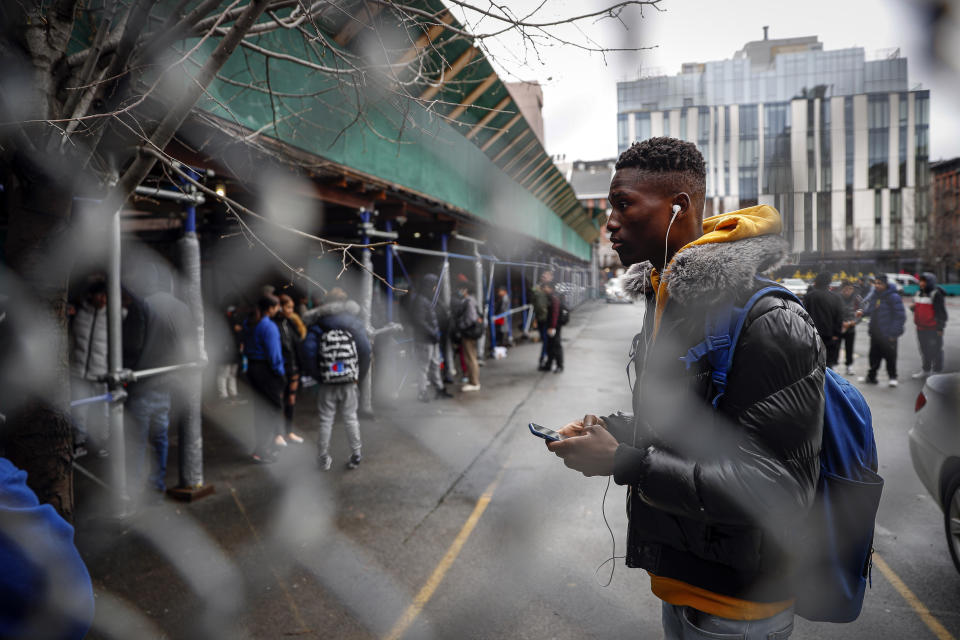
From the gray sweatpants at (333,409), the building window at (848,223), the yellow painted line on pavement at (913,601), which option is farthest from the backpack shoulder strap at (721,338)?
the building window at (848,223)

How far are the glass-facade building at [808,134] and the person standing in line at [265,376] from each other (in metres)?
4.26

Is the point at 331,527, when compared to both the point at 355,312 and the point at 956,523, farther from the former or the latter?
the point at 956,523

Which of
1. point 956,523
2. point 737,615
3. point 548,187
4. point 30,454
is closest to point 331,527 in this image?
point 30,454

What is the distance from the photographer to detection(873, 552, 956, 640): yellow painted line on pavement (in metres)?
3.12

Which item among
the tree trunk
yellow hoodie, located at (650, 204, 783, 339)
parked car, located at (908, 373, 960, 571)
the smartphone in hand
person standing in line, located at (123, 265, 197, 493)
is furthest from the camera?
person standing in line, located at (123, 265, 197, 493)

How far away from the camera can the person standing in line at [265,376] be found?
20.5 feet

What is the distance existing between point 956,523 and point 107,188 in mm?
5902

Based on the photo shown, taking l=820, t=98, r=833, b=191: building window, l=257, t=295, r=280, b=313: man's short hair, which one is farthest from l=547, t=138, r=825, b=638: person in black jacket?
l=257, t=295, r=280, b=313: man's short hair

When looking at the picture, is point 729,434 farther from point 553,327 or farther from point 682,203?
point 553,327

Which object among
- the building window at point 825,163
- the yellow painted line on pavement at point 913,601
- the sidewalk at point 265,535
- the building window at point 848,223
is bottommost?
the yellow painted line on pavement at point 913,601

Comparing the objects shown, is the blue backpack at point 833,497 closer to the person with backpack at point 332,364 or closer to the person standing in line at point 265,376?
the person with backpack at point 332,364

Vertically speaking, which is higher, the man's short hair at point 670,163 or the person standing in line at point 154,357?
the man's short hair at point 670,163

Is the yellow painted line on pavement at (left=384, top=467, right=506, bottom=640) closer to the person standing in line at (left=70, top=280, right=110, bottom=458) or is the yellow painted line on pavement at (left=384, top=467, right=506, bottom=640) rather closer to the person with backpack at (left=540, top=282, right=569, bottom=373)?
the person standing in line at (left=70, top=280, right=110, bottom=458)

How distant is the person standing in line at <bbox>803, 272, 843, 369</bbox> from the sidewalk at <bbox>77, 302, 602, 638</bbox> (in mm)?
5843
